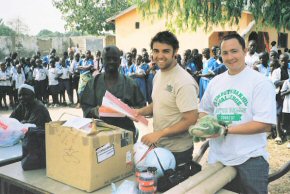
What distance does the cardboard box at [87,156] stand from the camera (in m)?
2.14

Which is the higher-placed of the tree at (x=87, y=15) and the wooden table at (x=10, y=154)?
the tree at (x=87, y=15)

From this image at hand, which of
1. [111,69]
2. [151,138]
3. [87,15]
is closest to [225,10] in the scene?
[111,69]

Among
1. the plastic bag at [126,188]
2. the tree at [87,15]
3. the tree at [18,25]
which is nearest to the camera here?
the plastic bag at [126,188]

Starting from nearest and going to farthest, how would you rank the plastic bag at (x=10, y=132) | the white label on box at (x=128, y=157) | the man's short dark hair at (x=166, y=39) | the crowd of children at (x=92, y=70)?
the white label on box at (x=128, y=157) < the man's short dark hair at (x=166, y=39) < the plastic bag at (x=10, y=132) < the crowd of children at (x=92, y=70)

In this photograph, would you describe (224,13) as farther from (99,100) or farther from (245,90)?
(245,90)

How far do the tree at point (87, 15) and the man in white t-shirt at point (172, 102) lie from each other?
1113 inches

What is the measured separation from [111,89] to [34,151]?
1000 millimetres

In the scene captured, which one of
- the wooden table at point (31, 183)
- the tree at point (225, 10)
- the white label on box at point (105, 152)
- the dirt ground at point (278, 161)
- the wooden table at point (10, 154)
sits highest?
the tree at point (225, 10)

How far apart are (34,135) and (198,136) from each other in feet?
4.31

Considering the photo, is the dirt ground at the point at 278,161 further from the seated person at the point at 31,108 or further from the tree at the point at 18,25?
the tree at the point at 18,25

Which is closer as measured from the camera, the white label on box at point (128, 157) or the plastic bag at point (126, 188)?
the plastic bag at point (126, 188)

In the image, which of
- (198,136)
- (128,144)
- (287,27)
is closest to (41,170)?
(128,144)

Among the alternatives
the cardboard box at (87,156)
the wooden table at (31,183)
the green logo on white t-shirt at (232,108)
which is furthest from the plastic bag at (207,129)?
the wooden table at (31,183)

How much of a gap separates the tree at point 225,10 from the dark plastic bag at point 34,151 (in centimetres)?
256
